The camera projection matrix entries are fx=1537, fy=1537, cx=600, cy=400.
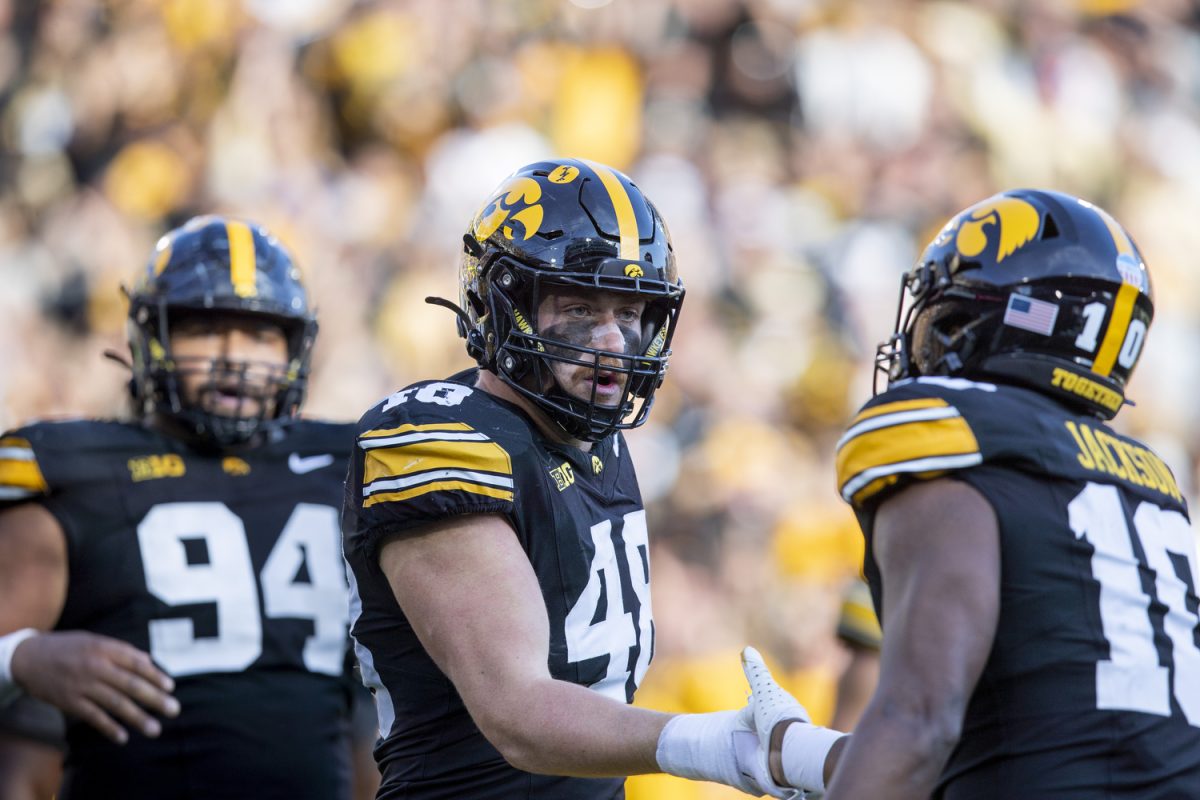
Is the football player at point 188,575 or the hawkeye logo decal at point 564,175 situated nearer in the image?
the hawkeye logo decal at point 564,175

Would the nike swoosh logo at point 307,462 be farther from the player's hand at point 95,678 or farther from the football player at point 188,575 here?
the player's hand at point 95,678

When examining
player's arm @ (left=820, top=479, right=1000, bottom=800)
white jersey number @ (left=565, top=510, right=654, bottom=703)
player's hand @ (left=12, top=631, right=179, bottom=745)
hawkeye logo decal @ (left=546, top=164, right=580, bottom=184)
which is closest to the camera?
player's arm @ (left=820, top=479, right=1000, bottom=800)

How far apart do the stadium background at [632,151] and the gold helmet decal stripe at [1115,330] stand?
516 cm

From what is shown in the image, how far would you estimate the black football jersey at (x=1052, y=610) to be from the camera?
87.0 inches

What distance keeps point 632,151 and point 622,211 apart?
5936 millimetres

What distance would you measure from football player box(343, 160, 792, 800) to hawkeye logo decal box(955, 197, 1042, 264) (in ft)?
1.98

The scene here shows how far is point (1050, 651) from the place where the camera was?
2.21 meters

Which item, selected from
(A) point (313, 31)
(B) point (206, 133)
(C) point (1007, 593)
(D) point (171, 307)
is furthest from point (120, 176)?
(C) point (1007, 593)

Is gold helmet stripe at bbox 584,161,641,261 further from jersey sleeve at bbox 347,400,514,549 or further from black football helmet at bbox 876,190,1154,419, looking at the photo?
black football helmet at bbox 876,190,1154,419

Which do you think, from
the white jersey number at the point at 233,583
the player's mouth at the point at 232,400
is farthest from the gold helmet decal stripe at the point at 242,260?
the white jersey number at the point at 233,583

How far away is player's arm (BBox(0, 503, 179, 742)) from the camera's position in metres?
3.35

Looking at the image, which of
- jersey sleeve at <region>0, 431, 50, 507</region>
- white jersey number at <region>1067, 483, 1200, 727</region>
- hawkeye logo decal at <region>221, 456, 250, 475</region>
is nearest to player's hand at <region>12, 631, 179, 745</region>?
jersey sleeve at <region>0, 431, 50, 507</region>

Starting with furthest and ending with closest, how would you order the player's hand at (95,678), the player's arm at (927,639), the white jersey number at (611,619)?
the player's hand at (95,678)
the white jersey number at (611,619)
the player's arm at (927,639)

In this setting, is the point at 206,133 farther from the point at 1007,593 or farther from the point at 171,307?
the point at 1007,593
